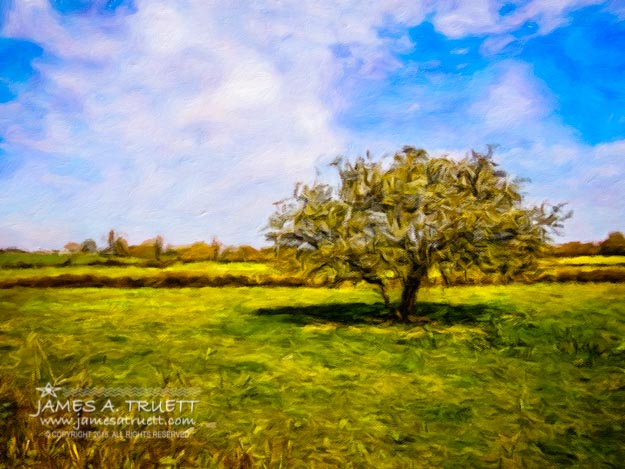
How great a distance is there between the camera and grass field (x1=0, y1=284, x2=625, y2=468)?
6.76 metres

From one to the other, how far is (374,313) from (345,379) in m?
9.63

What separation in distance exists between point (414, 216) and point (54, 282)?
24.6 metres

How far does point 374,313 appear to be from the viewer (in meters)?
20.2

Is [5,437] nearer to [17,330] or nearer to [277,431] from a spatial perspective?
[277,431]

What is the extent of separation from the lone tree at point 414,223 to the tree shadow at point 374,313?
6.85ft

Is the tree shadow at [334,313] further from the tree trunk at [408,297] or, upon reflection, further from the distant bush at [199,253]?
the distant bush at [199,253]

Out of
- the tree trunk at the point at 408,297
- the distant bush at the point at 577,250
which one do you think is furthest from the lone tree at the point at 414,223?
the distant bush at the point at 577,250

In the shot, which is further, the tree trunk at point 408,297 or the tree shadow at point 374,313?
the tree shadow at point 374,313

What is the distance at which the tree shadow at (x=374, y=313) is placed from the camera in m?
18.3

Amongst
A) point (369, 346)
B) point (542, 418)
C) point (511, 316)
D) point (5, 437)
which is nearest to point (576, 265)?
point (511, 316)

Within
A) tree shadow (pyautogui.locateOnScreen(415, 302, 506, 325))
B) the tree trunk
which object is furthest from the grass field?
the tree trunk

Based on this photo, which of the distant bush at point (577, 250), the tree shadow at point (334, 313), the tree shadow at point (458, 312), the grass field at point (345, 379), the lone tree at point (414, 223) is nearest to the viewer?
the grass field at point (345, 379)

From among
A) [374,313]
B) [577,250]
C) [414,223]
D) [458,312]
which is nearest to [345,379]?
[414,223]

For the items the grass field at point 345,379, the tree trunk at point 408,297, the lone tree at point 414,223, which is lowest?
the grass field at point 345,379
